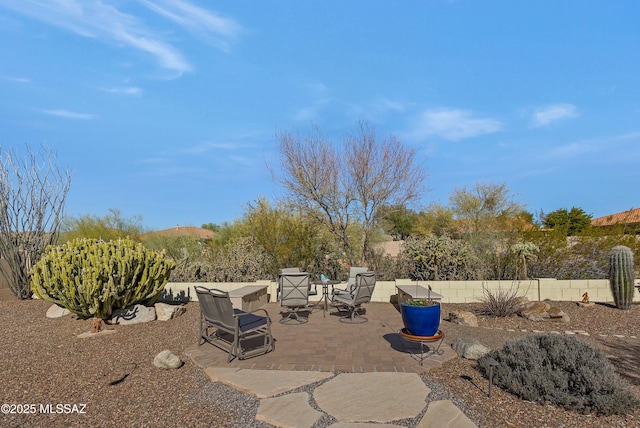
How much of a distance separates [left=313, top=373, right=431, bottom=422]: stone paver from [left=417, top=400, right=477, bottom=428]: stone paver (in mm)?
95

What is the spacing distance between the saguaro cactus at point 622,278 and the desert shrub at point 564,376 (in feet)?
17.8

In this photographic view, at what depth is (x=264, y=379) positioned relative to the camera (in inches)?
145

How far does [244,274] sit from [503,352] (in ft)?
23.1

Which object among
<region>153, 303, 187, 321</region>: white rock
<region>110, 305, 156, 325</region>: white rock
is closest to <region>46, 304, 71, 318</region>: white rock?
<region>110, 305, 156, 325</region>: white rock

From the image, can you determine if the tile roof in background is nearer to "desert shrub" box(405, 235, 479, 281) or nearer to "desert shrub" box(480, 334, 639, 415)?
"desert shrub" box(405, 235, 479, 281)

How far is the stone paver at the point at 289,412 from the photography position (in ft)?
9.29

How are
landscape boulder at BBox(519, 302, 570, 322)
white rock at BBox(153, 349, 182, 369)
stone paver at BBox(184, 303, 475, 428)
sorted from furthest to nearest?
landscape boulder at BBox(519, 302, 570, 322), white rock at BBox(153, 349, 182, 369), stone paver at BBox(184, 303, 475, 428)

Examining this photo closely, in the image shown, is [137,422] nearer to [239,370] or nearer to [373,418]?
[239,370]

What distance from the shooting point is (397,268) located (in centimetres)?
992

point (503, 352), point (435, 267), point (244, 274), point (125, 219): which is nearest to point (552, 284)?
point (435, 267)

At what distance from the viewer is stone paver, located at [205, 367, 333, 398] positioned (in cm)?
343

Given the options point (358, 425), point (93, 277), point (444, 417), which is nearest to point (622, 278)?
point (444, 417)

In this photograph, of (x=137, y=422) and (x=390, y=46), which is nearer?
(x=137, y=422)

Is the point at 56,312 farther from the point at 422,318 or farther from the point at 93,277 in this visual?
the point at 422,318
